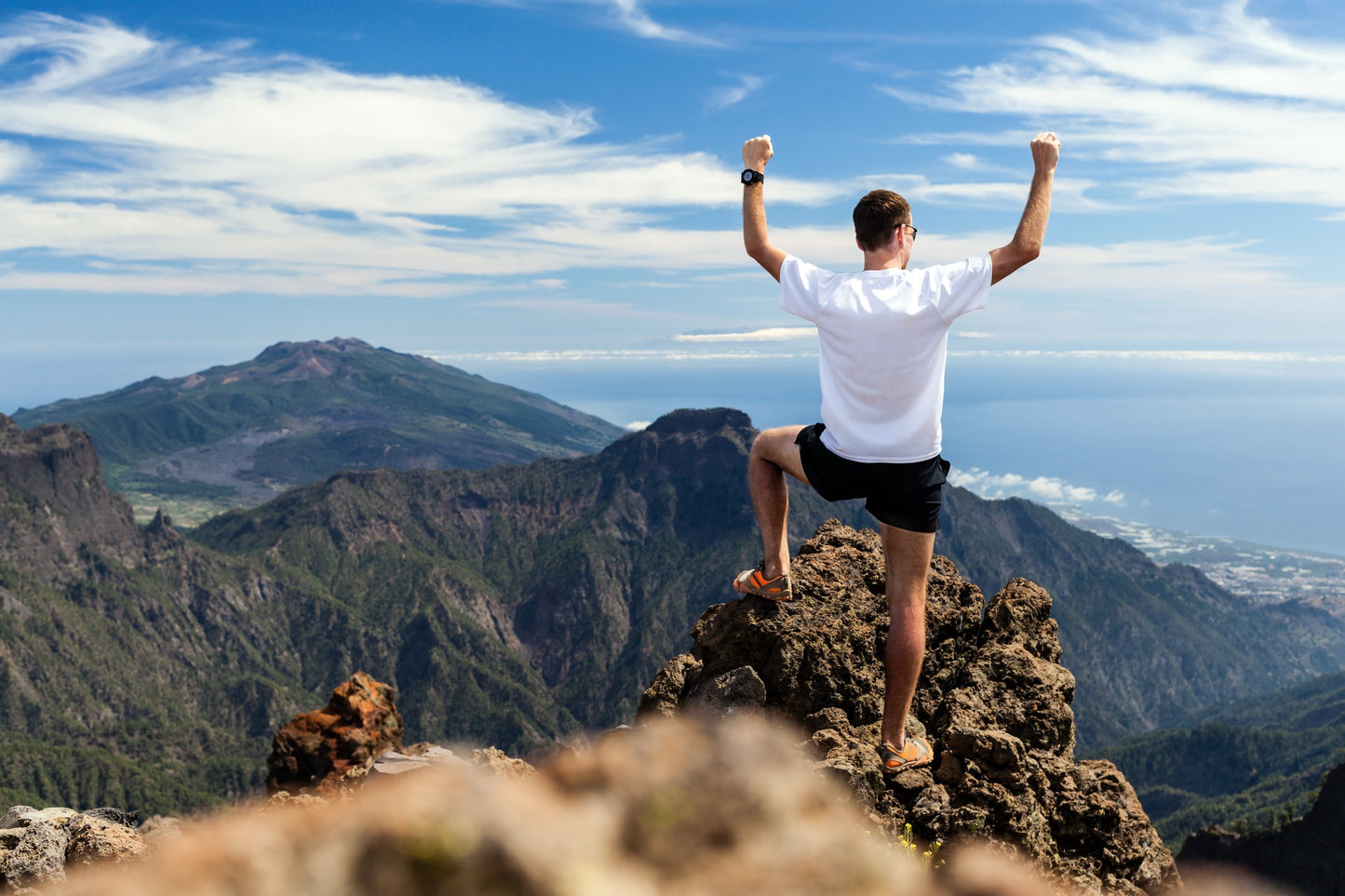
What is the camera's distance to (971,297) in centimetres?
691

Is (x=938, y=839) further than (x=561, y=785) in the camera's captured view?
Yes

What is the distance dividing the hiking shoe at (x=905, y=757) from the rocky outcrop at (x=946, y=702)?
0.37ft

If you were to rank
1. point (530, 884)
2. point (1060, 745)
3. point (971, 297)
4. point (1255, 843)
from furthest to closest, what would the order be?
point (1255, 843) < point (1060, 745) < point (971, 297) < point (530, 884)

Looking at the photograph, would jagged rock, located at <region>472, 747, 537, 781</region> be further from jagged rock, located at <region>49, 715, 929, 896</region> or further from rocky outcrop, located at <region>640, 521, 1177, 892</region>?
jagged rock, located at <region>49, 715, 929, 896</region>

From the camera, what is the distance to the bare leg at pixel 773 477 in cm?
864

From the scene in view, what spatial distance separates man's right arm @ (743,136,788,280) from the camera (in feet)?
25.8

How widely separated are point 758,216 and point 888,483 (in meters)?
2.67

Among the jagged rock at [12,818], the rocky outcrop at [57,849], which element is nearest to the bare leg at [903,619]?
the rocky outcrop at [57,849]

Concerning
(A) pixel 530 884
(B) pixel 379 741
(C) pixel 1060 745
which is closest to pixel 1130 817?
(C) pixel 1060 745

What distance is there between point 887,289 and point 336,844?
6.06 metres

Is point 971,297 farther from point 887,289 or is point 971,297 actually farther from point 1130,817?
point 1130,817

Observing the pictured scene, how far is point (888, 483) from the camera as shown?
7.68 meters

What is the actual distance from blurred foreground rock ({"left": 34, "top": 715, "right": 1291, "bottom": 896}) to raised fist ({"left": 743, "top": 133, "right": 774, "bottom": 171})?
21.5 ft

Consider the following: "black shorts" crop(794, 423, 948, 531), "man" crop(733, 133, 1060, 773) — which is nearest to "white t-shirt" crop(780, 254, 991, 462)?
"man" crop(733, 133, 1060, 773)
